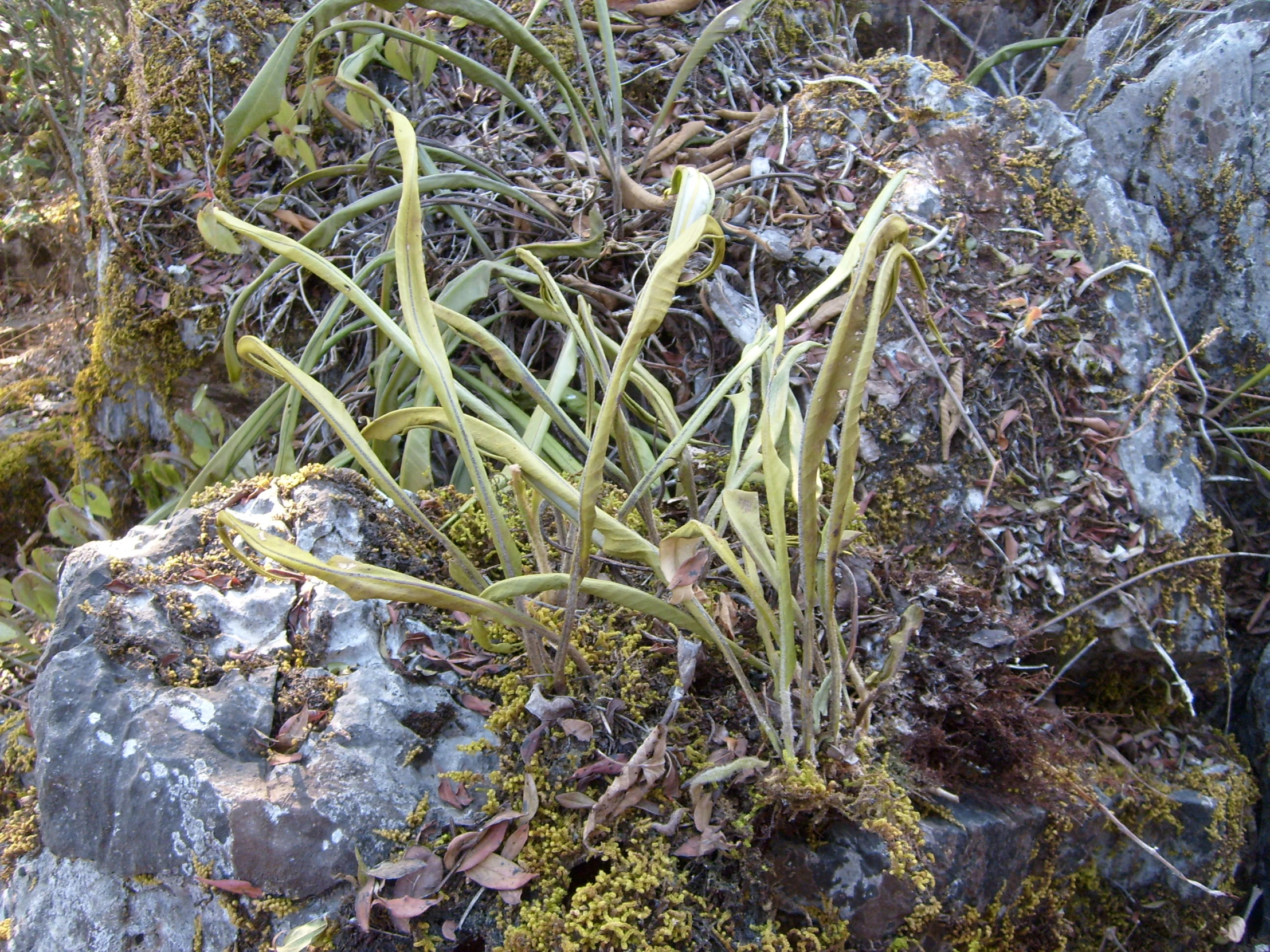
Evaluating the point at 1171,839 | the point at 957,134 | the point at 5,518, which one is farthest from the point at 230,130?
the point at 1171,839

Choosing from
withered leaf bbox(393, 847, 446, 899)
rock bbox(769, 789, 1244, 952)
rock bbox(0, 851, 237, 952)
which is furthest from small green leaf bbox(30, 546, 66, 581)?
rock bbox(769, 789, 1244, 952)

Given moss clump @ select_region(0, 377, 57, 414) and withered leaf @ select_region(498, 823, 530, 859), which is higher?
withered leaf @ select_region(498, 823, 530, 859)

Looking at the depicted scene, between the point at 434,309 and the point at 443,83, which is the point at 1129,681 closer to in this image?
the point at 434,309

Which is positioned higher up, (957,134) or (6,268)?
(957,134)

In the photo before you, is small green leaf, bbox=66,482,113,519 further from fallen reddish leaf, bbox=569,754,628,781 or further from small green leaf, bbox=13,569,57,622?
fallen reddish leaf, bbox=569,754,628,781

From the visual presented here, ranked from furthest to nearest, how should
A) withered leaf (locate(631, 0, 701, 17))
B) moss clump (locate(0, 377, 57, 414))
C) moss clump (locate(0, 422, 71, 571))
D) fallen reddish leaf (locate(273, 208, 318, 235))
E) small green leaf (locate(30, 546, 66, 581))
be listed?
moss clump (locate(0, 377, 57, 414))
moss clump (locate(0, 422, 71, 571))
withered leaf (locate(631, 0, 701, 17))
fallen reddish leaf (locate(273, 208, 318, 235))
small green leaf (locate(30, 546, 66, 581))

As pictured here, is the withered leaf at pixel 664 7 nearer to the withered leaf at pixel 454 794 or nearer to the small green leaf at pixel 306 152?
the small green leaf at pixel 306 152

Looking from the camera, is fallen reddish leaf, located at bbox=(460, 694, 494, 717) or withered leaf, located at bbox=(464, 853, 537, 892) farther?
fallen reddish leaf, located at bbox=(460, 694, 494, 717)
